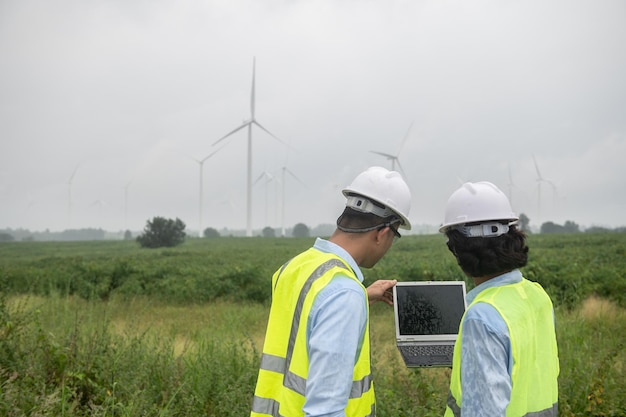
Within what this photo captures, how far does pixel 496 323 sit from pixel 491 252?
0.34 metres

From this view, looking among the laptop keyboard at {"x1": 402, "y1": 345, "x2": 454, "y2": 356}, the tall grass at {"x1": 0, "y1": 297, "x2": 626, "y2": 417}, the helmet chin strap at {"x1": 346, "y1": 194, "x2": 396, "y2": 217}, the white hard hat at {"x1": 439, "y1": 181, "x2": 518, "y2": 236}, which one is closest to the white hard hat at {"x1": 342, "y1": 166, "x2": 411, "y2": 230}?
the helmet chin strap at {"x1": 346, "y1": 194, "x2": 396, "y2": 217}

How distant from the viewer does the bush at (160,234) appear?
53.1 metres

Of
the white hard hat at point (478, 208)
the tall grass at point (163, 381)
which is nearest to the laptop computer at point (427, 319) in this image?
the white hard hat at point (478, 208)

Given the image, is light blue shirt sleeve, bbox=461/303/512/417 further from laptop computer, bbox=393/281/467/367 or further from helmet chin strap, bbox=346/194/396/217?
laptop computer, bbox=393/281/467/367

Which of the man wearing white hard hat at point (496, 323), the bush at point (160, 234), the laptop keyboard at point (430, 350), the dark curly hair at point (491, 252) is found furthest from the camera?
the bush at point (160, 234)

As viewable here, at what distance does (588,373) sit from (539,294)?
353 centimetres

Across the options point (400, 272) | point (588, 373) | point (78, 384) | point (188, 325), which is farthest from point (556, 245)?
point (78, 384)

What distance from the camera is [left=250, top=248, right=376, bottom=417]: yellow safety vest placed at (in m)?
1.89

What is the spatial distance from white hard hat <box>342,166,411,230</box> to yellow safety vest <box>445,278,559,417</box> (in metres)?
0.48

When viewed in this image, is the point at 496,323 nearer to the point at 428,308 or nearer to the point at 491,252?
the point at 491,252

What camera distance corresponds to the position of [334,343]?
174 centimetres

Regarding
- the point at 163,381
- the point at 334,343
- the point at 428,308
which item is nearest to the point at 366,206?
the point at 334,343

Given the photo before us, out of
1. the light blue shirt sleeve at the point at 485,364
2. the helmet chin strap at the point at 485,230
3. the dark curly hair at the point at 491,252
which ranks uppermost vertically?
the helmet chin strap at the point at 485,230

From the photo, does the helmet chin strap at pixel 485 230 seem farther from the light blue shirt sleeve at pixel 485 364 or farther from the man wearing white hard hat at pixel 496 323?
the light blue shirt sleeve at pixel 485 364
